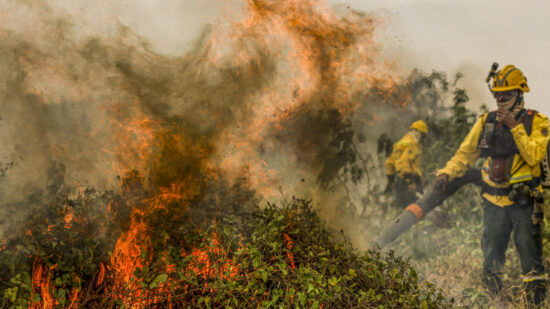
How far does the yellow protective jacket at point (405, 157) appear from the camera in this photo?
701cm

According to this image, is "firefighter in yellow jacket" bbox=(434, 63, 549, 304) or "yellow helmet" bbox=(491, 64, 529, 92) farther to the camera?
"yellow helmet" bbox=(491, 64, 529, 92)

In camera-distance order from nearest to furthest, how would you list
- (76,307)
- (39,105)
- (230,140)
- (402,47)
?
(76,307) → (39,105) → (230,140) → (402,47)

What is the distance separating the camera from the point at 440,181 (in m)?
6.98

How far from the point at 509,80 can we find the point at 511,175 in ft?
4.73

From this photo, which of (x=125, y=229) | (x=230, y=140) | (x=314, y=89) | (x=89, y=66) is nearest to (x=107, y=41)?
(x=89, y=66)

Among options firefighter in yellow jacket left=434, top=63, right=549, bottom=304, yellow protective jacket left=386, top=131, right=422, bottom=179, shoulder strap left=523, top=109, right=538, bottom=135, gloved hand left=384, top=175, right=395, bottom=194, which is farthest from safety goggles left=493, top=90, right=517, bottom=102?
gloved hand left=384, top=175, right=395, bottom=194

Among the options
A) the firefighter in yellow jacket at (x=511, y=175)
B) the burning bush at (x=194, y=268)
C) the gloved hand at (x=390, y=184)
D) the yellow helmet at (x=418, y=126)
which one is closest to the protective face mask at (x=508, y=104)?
the firefighter in yellow jacket at (x=511, y=175)

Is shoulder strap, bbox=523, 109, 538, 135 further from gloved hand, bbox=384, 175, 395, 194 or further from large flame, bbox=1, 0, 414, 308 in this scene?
gloved hand, bbox=384, 175, 395, 194

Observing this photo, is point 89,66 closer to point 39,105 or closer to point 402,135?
point 39,105

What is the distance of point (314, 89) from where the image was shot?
660cm

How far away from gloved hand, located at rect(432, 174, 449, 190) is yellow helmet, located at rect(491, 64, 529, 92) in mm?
1532

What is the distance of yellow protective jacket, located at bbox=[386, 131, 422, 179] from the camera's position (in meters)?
7.01

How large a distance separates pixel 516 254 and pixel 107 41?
21.6 feet

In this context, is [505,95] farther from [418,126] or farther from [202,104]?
[202,104]
